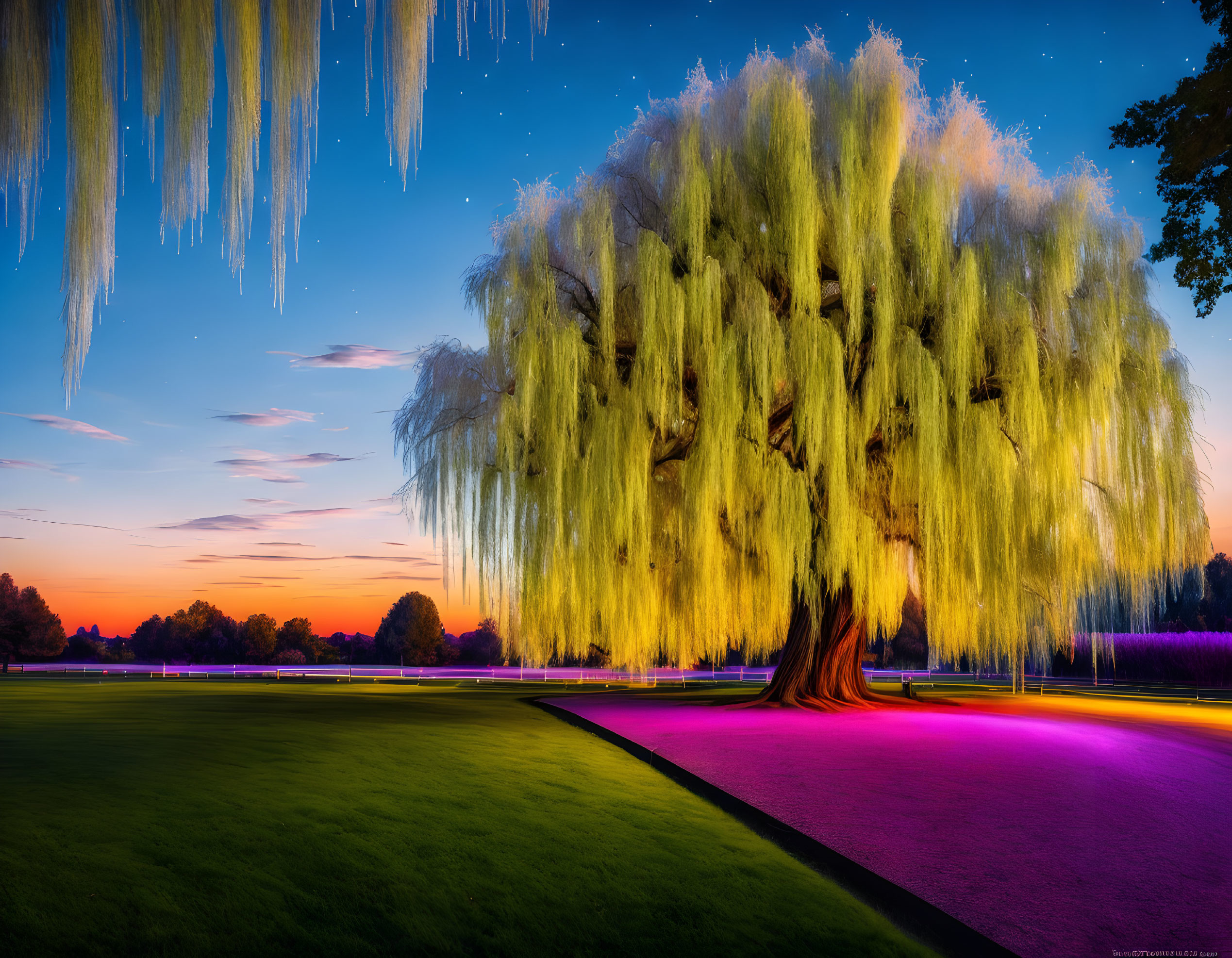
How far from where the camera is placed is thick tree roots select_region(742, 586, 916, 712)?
51.3 feet

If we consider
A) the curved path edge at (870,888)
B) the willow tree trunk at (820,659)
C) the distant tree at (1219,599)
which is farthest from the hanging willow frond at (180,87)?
the distant tree at (1219,599)

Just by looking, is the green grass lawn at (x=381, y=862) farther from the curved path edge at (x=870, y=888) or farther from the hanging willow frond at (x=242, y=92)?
the hanging willow frond at (x=242, y=92)

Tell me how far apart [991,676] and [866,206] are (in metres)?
56.9

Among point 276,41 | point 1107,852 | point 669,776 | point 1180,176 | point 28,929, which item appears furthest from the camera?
point 1180,176

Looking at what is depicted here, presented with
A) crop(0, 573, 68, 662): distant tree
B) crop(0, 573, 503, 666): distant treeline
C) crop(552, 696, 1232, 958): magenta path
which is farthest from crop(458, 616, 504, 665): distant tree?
crop(552, 696, 1232, 958): magenta path

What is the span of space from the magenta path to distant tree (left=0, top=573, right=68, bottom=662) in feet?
242

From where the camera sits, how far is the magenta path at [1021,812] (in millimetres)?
4188

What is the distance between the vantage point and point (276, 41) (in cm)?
345

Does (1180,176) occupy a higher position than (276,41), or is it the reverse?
(1180,176)

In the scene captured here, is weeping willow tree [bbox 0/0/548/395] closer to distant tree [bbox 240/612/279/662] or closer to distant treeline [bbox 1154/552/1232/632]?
distant treeline [bbox 1154/552/1232/632]

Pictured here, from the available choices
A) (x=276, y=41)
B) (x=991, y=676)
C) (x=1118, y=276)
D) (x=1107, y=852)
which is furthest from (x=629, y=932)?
(x=991, y=676)

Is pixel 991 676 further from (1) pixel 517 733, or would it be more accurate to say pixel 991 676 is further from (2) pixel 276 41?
(2) pixel 276 41

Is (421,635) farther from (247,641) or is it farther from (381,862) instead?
(381,862)

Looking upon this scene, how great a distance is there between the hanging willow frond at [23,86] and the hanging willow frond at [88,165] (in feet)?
0.27
